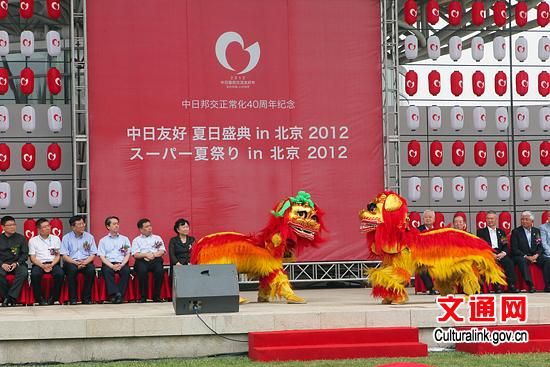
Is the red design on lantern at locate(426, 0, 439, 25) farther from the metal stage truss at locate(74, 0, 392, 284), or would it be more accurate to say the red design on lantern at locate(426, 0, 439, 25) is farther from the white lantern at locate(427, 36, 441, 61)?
the metal stage truss at locate(74, 0, 392, 284)

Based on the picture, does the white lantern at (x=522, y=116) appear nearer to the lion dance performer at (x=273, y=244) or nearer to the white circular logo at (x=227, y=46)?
the white circular logo at (x=227, y=46)

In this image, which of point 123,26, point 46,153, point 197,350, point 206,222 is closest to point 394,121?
point 206,222

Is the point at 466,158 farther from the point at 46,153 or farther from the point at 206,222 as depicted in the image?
the point at 46,153

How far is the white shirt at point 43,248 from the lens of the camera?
31.0ft

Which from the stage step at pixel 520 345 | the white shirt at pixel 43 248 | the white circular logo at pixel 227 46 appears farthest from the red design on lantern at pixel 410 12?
the stage step at pixel 520 345

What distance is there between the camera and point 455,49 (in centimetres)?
1170

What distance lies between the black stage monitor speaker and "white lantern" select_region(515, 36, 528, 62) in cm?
563

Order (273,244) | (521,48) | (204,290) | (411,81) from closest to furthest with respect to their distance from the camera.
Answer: (204,290), (273,244), (411,81), (521,48)

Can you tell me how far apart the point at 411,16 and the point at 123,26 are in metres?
3.18

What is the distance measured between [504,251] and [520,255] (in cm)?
16

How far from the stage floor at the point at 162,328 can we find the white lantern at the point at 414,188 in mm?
4038

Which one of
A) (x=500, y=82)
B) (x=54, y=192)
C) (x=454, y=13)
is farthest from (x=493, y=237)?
(x=54, y=192)

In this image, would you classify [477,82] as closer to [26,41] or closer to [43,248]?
[26,41]

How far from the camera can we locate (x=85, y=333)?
275 inches
